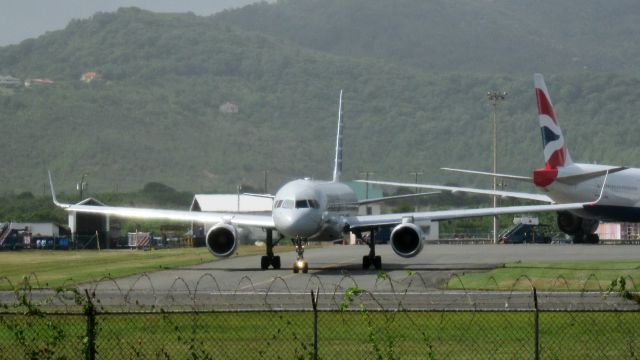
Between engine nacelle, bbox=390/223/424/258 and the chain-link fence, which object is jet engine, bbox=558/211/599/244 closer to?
engine nacelle, bbox=390/223/424/258

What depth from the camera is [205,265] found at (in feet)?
163

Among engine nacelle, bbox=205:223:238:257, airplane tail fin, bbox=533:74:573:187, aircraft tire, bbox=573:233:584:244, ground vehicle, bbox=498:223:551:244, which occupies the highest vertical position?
airplane tail fin, bbox=533:74:573:187

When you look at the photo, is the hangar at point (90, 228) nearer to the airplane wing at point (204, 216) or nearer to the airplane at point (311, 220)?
the airplane wing at point (204, 216)

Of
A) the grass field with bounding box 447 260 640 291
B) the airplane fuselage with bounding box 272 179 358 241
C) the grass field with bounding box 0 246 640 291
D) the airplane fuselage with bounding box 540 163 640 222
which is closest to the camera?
the grass field with bounding box 447 260 640 291

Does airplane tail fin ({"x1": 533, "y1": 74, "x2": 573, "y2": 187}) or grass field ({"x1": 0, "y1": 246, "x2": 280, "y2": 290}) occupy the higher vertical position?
airplane tail fin ({"x1": 533, "y1": 74, "x2": 573, "y2": 187})

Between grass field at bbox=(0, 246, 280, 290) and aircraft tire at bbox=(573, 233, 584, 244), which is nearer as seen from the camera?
grass field at bbox=(0, 246, 280, 290)

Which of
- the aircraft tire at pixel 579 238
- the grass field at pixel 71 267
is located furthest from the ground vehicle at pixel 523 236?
the grass field at pixel 71 267

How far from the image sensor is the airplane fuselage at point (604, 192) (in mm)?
71569

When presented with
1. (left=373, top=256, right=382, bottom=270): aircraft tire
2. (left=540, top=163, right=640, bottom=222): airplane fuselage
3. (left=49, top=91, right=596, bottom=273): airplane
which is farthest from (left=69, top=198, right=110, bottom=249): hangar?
(left=373, top=256, right=382, bottom=270): aircraft tire

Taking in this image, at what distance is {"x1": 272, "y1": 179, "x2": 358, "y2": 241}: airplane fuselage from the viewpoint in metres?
42.8

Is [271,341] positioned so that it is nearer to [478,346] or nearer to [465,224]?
[478,346]

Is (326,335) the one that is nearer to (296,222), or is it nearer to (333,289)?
(333,289)

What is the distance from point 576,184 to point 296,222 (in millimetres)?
32666

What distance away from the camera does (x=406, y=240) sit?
143ft
